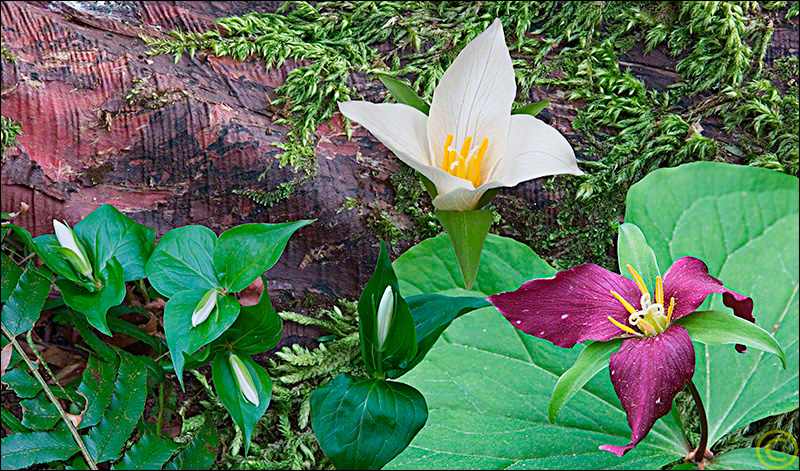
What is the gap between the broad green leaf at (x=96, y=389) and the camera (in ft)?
2.97

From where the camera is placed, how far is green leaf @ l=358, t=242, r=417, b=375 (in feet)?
2.69

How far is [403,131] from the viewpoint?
860mm

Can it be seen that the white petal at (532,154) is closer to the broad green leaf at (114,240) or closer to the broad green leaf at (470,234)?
the broad green leaf at (470,234)

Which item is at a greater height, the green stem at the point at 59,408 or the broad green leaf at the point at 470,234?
the broad green leaf at the point at 470,234

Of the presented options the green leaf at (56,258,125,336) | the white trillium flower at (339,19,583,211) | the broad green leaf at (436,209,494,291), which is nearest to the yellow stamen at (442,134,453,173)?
the white trillium flower at (339,19,583,211)

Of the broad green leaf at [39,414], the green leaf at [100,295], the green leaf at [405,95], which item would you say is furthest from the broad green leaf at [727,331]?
the broad green leaf at [39,414]

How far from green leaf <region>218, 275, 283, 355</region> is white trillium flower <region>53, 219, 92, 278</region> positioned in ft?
0.84

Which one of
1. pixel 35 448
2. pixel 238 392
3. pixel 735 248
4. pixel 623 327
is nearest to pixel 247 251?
pixel 238 392

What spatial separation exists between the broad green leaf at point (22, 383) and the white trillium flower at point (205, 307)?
34cm

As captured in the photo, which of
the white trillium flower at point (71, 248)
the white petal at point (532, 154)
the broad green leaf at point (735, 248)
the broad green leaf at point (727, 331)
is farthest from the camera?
the broad green leaf at point (735, 248)

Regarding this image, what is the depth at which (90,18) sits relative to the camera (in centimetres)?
108

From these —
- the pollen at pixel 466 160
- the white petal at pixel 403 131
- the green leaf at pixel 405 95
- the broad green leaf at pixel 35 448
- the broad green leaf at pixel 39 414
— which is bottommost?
the broad green leaf at pixel 35 448

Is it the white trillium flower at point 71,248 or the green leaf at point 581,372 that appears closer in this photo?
the green leaf at point 581,372

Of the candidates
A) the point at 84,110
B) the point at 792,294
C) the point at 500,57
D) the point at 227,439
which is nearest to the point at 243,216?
the point at 84,110
